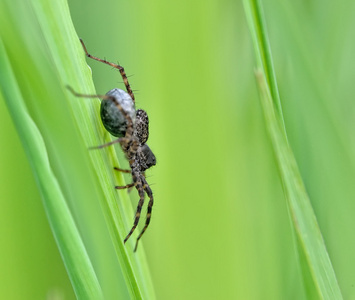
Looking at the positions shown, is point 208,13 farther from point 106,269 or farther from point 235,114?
point 106,269

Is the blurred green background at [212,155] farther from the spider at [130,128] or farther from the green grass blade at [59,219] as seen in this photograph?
the green grass blade at [59,219]

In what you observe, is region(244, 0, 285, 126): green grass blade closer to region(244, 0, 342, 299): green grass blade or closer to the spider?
region(244, 0, 342, 299): green grass blade

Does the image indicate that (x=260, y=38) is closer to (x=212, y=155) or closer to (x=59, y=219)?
(x=212, y=155)

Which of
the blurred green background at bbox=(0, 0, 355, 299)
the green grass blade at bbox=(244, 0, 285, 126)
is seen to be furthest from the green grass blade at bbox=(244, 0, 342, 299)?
the blurred green background at bbox=(0, 0, 355, 299)

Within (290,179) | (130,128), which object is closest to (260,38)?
(290,179)

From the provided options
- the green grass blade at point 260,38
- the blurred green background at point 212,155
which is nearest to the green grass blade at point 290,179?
the green grass blade at point 260,38

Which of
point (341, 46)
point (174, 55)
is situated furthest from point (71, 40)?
point (341, 46)

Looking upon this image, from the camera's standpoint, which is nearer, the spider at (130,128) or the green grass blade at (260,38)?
the green grass blade at (260,38)
